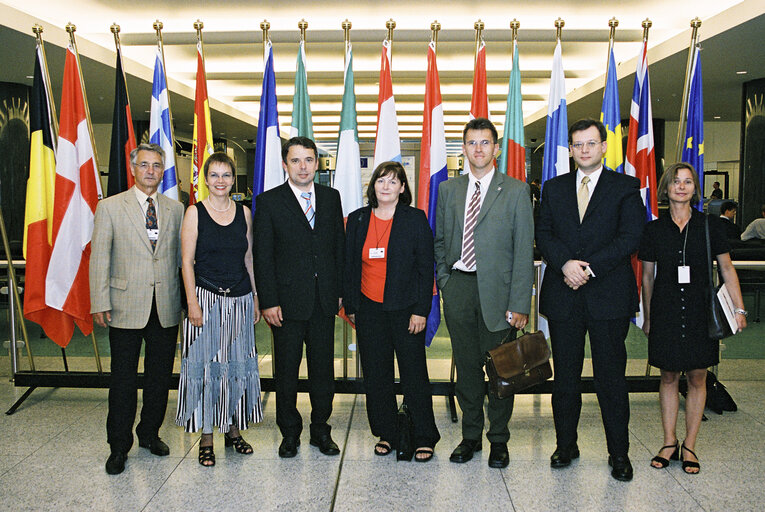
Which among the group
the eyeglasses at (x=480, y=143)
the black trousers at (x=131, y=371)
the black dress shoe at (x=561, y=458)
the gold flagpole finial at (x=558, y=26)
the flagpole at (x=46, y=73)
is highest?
the gold flagpole finial at (x=558, y=26)

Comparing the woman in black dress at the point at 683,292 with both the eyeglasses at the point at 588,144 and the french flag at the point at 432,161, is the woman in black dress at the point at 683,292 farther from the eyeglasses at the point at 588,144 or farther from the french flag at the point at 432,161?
the french flag at the point at 432,161

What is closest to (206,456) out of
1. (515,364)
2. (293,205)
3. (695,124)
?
(293,205)

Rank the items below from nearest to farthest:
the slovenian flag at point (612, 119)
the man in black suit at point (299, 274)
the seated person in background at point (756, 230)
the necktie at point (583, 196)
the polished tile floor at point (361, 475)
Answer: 1. the polished tile floor at point (361, 475)
2. the necktie at point (583, 196)
3. the man in black suit at point (299, 274)
4. the slovenian flag at point (612, 119)
5. the seated person in background at point (756, 230)

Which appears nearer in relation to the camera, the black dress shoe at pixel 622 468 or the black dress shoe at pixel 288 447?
the black dress shoe at pixel 622 468

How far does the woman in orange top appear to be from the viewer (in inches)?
111

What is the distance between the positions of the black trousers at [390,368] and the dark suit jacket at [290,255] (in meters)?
0.25

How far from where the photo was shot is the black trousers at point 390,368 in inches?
114

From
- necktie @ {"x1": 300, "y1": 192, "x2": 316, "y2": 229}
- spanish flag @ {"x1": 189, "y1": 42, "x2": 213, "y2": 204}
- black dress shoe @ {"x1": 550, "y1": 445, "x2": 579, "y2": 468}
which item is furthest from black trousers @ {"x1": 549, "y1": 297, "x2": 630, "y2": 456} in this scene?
spanish flag @ {"x1": 189, "y1": 42, "x2": 213, "y2": 204}

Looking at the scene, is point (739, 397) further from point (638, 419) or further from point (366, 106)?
point (366, 106)

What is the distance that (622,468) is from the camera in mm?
2744

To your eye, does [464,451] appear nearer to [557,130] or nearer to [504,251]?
[504,251]

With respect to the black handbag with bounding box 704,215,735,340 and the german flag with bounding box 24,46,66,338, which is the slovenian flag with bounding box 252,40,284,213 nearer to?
the german flag with bounding box 24,46,66,338

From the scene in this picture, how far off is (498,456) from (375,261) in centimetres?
120

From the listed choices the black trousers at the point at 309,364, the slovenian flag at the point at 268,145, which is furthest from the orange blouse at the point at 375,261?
the slovenian flag at the point at 268,145
